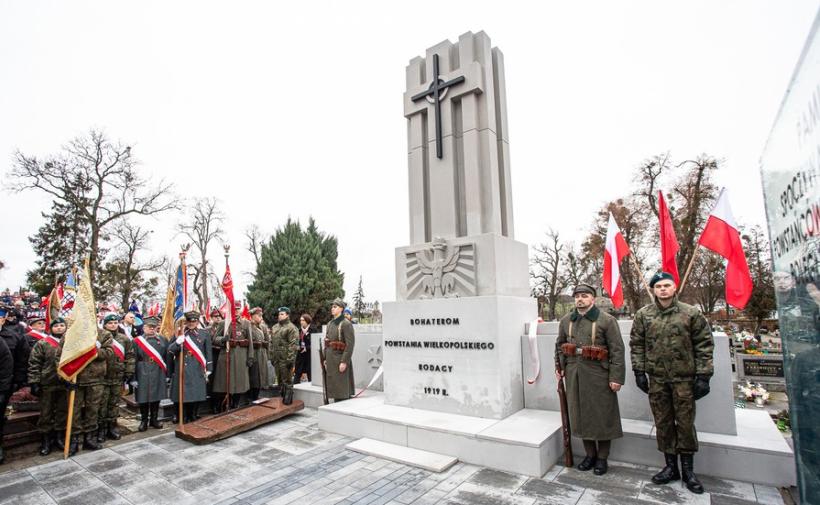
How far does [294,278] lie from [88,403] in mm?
16521

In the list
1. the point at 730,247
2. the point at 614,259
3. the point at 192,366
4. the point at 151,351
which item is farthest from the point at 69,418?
the point at 730,247

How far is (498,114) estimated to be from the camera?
688cm

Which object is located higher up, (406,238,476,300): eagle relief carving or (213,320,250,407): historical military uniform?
(406,238,476,300): eagle relief carving

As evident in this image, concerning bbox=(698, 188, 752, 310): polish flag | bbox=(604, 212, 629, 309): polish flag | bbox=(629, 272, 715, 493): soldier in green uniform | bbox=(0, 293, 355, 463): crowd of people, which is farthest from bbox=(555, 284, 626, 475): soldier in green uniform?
bbox=(0, 293, 355, 463): crowd of people

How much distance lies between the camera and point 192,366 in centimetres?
687

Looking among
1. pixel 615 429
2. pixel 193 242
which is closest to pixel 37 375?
pixel 615 429

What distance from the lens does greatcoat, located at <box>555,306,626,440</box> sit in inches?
Result: 164

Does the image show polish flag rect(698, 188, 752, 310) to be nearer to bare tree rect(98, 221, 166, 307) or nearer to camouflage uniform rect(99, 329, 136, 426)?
camouflage uniform rect(99, 329, 136, 426)

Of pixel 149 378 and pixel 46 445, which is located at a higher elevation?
pixel 149 378

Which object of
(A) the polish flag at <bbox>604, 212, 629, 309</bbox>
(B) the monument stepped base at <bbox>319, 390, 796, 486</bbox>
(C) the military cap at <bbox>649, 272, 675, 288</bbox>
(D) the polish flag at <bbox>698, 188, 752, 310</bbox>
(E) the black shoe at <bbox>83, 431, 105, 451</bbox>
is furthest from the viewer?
(A) the polish flag at <bbox>604, 212, 629, 309</bbox>

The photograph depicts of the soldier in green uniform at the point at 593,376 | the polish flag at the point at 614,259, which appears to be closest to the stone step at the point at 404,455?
the soldier in green uniform at the point at 593,376

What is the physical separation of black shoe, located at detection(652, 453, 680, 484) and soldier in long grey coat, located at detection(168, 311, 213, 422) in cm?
654

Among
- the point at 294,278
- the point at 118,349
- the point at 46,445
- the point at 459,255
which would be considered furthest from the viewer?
the point at 294,278

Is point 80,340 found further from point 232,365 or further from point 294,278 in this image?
point 294,278
